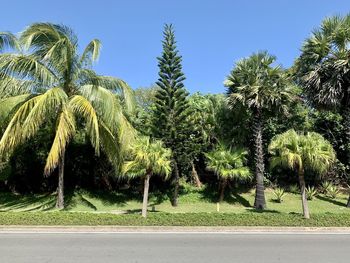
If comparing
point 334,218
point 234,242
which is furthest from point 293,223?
point 234,242

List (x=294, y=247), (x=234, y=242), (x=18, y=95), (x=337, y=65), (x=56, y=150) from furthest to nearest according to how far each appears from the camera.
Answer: (x=337, y=65) < (x=18, y=95) < (x=56, y=150) < (x=234, y=242) < (x=294, y=247)

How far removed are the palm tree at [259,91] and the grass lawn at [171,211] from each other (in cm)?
246

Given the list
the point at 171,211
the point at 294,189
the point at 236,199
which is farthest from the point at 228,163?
the point at 294,189

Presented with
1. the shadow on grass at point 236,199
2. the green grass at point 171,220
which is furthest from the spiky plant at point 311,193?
the green grass at point 171,220

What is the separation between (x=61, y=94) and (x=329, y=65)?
13.3 meters

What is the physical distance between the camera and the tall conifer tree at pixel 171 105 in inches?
853

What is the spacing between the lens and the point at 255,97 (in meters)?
20.4

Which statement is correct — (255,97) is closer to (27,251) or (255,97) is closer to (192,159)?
(192,159)

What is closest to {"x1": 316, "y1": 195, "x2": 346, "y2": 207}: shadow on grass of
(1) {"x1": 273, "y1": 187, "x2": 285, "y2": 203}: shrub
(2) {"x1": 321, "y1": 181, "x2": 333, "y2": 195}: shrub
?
(2) {"x1": 321, "y1": 181, "x2": 333, "y2": 195}: shrub

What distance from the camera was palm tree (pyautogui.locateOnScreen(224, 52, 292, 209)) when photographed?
20.3 metres

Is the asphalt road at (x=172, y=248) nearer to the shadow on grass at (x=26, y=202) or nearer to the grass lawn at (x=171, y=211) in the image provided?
the grass lawn at (x=171, y=211)

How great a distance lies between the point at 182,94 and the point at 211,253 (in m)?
14.4

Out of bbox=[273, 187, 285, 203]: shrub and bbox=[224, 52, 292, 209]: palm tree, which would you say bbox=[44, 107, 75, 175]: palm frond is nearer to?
bbox=[224, 52, 292, 209]: palm tree

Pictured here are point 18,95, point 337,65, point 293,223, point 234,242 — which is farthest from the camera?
point 337,65
